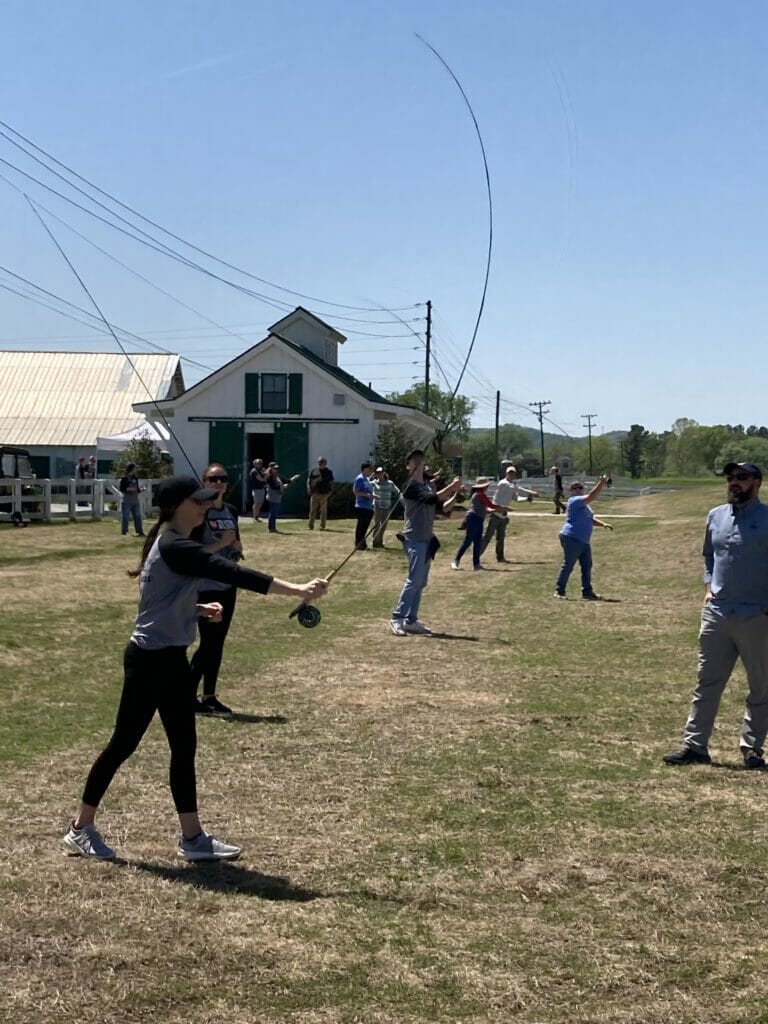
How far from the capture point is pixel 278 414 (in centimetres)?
4003

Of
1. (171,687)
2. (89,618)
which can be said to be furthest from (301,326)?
(171,687)

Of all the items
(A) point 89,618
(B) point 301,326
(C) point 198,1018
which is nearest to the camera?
(C) point 198,1018

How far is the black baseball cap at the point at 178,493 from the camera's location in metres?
5.84

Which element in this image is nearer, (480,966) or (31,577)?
→ (480,966)

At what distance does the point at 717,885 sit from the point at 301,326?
3977cm

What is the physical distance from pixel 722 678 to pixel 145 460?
31532mm

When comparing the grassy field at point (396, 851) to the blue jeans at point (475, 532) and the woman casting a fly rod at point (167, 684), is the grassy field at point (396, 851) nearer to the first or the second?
the woman casting a fly rod at point (167, 684)

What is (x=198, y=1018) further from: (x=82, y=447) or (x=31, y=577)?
(x=82, y=447)

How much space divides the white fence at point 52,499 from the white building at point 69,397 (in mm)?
13690

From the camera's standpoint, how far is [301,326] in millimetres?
44062

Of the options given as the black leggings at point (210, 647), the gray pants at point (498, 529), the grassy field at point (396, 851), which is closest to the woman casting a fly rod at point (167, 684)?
the grassy field at point (396, 851)

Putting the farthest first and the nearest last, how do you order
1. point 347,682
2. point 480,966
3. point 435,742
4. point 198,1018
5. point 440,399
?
point 440,399
point 347,682
point 435,742
point 480,966
point 198,1018

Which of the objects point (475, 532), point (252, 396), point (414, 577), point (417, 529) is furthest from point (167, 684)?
point (252, 396)

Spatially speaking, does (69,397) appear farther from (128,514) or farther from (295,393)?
(128,514)
